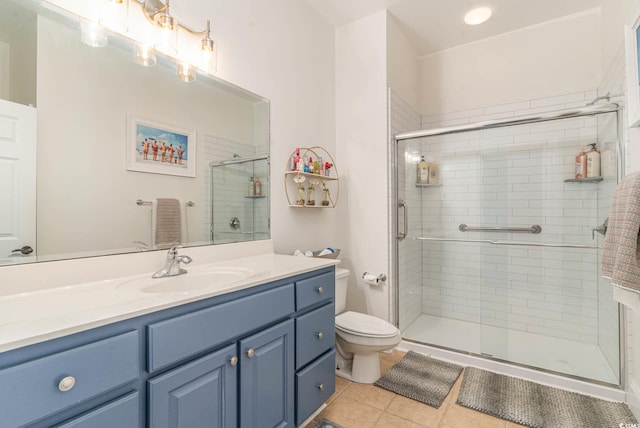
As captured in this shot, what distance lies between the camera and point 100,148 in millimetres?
1298

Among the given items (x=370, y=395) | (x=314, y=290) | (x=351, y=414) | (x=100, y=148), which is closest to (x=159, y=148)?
(x=100, y=148)

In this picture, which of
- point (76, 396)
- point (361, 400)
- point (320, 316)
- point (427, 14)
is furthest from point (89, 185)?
point (427, 14)

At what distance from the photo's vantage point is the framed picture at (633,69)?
5.17 ft

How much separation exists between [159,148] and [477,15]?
9.12 ft

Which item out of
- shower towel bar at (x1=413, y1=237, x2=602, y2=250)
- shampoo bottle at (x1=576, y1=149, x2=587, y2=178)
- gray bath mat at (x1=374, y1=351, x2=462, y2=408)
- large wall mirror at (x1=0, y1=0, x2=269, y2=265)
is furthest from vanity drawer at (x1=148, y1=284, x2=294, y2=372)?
shampoo bottle at (x1=576, y1=149, x2=587, y2=178)

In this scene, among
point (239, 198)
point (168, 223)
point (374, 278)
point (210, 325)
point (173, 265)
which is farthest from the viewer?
point (374, 278)

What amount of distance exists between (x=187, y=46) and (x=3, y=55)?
76 cm

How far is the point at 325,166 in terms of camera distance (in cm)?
249

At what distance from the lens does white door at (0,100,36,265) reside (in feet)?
3.48

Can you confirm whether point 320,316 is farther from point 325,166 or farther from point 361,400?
point 325,166

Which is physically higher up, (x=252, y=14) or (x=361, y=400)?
(x=252, y=14)

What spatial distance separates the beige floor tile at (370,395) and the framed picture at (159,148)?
164 cm

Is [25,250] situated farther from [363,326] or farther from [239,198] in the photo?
[363,326]

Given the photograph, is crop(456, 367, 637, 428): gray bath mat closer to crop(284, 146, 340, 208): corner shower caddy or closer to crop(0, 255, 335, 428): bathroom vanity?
crop(0, 255, 335, 428): bathroom vanity
